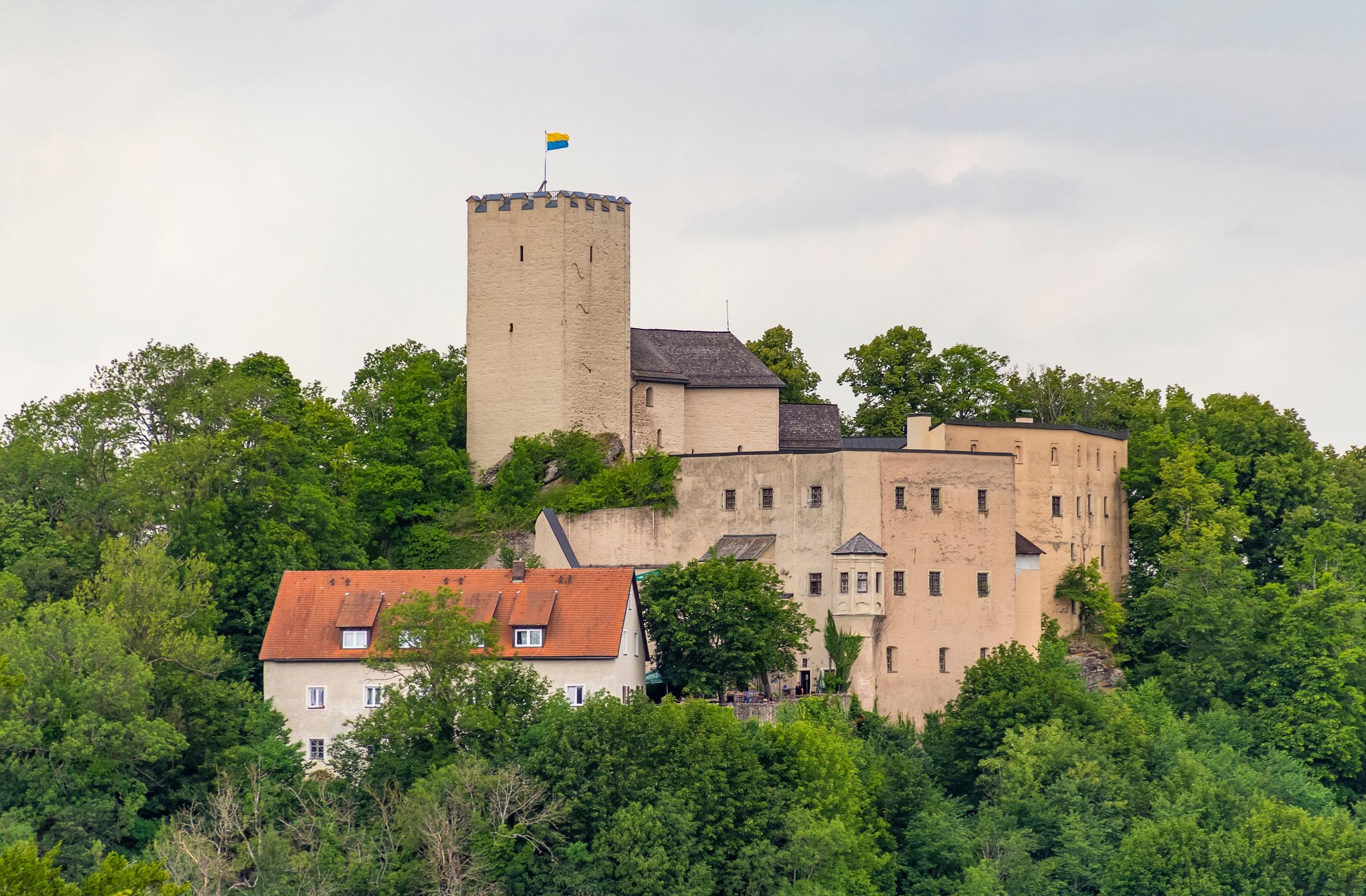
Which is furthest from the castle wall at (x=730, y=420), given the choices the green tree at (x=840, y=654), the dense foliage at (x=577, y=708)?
the green tree at (x=840, y=654)

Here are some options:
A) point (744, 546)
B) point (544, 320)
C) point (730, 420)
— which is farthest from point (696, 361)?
point (744, 546)

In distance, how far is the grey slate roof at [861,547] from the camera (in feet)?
248

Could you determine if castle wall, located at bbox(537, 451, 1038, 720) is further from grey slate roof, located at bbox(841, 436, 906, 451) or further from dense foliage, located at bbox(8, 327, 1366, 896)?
grey slate roof, located at bbox(841, 436, 906, 451)

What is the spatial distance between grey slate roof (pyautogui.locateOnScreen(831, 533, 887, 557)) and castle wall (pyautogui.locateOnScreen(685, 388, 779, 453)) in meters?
9.50

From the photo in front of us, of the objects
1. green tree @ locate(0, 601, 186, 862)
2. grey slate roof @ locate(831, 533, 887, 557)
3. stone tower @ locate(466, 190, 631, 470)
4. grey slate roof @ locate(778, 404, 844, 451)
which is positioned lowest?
green tree @ locate(0, 601, 186, 862)

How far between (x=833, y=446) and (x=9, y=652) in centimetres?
2956

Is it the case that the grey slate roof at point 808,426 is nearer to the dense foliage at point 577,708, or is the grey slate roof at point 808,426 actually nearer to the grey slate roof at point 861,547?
the dense foliage at point 577,708

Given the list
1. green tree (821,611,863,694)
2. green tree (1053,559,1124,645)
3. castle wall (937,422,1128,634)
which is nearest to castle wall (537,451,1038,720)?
green tree (821,611,863,694)

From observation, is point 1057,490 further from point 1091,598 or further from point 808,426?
point 808,426

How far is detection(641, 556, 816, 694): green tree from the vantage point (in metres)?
71.7

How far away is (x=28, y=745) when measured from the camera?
64.9 meters

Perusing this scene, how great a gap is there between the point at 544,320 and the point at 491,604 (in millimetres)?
14169

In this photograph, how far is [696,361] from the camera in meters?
85.7

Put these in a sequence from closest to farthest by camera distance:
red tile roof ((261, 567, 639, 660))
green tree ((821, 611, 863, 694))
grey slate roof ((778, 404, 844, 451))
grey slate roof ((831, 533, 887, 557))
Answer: red tile roof ((261, 567, 639, 660)), green tree ((821, 611, 863, 694)), grey slate roof ((831, 533, 887, 557)), grey slate roof ((778, 404, 844, 451))
